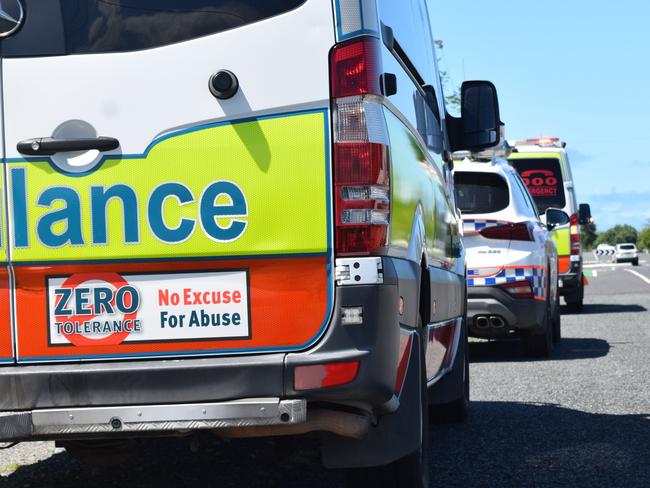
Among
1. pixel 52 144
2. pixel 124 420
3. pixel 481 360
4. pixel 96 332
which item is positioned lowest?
pixel 481 360

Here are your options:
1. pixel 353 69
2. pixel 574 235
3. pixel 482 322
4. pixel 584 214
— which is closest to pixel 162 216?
pixel 353 69

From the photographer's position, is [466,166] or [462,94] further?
[466,166]

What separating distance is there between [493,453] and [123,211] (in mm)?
3231

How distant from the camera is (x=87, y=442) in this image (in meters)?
4.53

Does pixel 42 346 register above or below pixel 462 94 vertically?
below

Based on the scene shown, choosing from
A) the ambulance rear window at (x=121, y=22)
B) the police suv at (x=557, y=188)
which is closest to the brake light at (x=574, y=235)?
the police suv at (x=557, y=188)

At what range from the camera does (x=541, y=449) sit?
6.63 m

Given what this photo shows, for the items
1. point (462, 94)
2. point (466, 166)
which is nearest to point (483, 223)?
point (466, 166)

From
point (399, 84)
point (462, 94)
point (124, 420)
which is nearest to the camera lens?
point (124, 420)

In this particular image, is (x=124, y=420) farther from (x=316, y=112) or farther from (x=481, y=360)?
(x=481, y=360)

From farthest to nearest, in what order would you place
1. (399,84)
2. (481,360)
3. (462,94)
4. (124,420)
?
(481,360), (462,94), (399,84), (124,420)

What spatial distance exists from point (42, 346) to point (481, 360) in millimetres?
8452

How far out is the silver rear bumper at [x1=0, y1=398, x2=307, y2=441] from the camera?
12.7 ft

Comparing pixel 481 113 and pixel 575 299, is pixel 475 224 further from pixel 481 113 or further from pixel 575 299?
pixel 575 299
